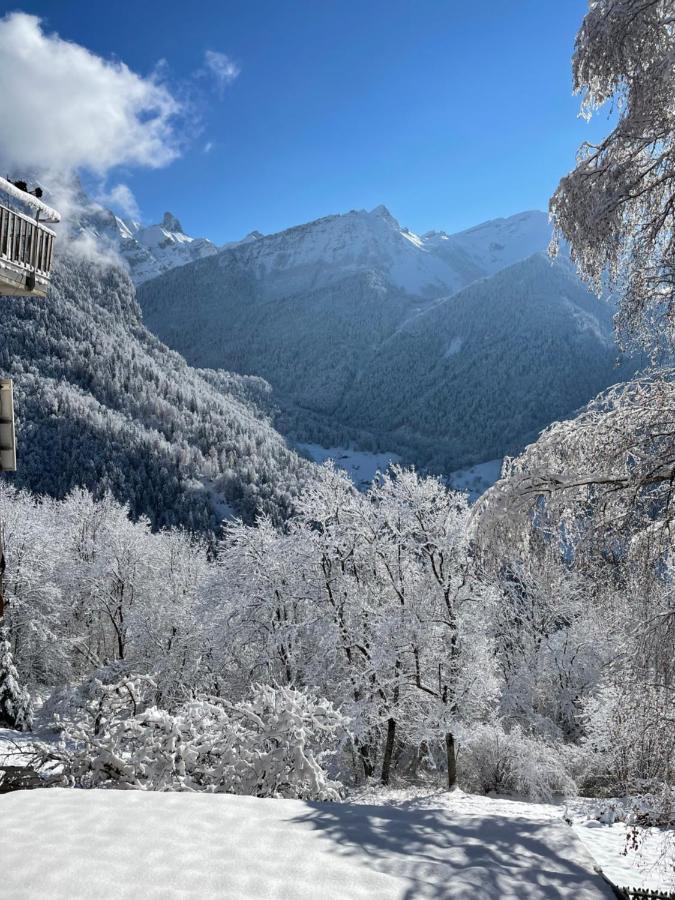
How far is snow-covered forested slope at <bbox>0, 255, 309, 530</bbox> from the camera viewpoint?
332 ft

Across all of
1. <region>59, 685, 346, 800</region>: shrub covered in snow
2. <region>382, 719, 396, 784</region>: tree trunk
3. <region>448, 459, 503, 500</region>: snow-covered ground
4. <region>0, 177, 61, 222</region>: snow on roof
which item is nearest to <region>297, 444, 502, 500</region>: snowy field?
<region>448, 459, 503, 500</region>: snow-covered ground

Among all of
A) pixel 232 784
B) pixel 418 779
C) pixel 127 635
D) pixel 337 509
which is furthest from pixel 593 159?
pixel 127 635

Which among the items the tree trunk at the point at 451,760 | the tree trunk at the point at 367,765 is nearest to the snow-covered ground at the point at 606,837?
the tree trunk at the point at 451,760

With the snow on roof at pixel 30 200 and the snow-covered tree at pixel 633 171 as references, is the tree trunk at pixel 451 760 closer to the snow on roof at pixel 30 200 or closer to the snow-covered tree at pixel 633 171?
the snow-covered tree at pixel 633 171

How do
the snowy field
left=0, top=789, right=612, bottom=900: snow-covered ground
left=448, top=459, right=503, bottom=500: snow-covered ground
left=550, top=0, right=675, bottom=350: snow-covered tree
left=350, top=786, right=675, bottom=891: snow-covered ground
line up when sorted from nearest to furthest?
left=0, top=789, right=612, bottom=900: snow-covered ground → left=550, top=0, right=675, bottom=350: snow-covered tree → left=350, top=786, right=675, bottom=891: snow-covered ground → left=448, top=459, right=503, bottom=500: snow-covered ground → the snowy field

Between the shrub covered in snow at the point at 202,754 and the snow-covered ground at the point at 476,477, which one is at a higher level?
the snow-covered ground at the point at 476,477

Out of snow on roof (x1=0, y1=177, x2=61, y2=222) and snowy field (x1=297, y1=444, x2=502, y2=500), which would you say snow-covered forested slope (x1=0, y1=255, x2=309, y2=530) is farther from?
snow on roof (x1=0, y1=177, x2=61, y2=222)

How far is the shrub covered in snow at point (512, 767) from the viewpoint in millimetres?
14055

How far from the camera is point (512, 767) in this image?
575 inches

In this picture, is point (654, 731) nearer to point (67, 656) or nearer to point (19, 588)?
point (19, 588)

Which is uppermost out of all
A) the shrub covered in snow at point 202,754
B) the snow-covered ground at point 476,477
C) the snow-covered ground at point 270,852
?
the snow-covered ground at point 476,477

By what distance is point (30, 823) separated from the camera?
3.54 meters

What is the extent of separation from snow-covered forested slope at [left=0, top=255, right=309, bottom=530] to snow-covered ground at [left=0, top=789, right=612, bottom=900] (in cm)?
9043

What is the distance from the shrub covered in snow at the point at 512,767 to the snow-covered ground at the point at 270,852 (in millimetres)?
11158
